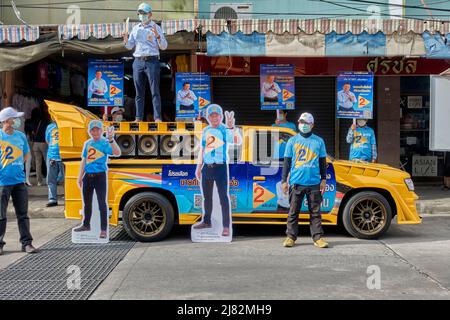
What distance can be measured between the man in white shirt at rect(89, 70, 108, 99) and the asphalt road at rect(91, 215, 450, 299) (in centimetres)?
446

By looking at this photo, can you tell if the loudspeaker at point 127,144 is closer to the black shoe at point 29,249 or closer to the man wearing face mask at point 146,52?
the man wearing face mask at point 146,52

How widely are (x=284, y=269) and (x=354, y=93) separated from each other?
6.63m

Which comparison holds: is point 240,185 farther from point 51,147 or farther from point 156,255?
point 51,147

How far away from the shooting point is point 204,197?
8.41 metres

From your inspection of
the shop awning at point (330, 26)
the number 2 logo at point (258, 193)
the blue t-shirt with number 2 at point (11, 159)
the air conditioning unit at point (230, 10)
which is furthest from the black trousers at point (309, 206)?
the air conditioning unit at point (230, 10)

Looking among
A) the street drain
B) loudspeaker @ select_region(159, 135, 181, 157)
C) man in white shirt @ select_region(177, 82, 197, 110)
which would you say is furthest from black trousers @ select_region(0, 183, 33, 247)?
man in white shirt @ select_region(177, 82, 197, 110)

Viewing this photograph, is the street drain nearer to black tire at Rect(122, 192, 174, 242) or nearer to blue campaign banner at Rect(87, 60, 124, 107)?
black tire at Rect(122, 192, 174, 242)

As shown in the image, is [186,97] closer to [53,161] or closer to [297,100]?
[53,161]

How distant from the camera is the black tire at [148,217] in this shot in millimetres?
8445

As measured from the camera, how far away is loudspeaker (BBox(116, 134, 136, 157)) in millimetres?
8656

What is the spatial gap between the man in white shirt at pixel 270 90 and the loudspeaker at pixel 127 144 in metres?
4.89

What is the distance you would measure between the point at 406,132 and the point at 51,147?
30.5ft

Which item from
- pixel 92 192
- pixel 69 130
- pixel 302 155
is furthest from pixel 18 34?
pixel 302 155

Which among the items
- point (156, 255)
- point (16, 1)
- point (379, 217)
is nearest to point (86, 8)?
point (16, 1)
